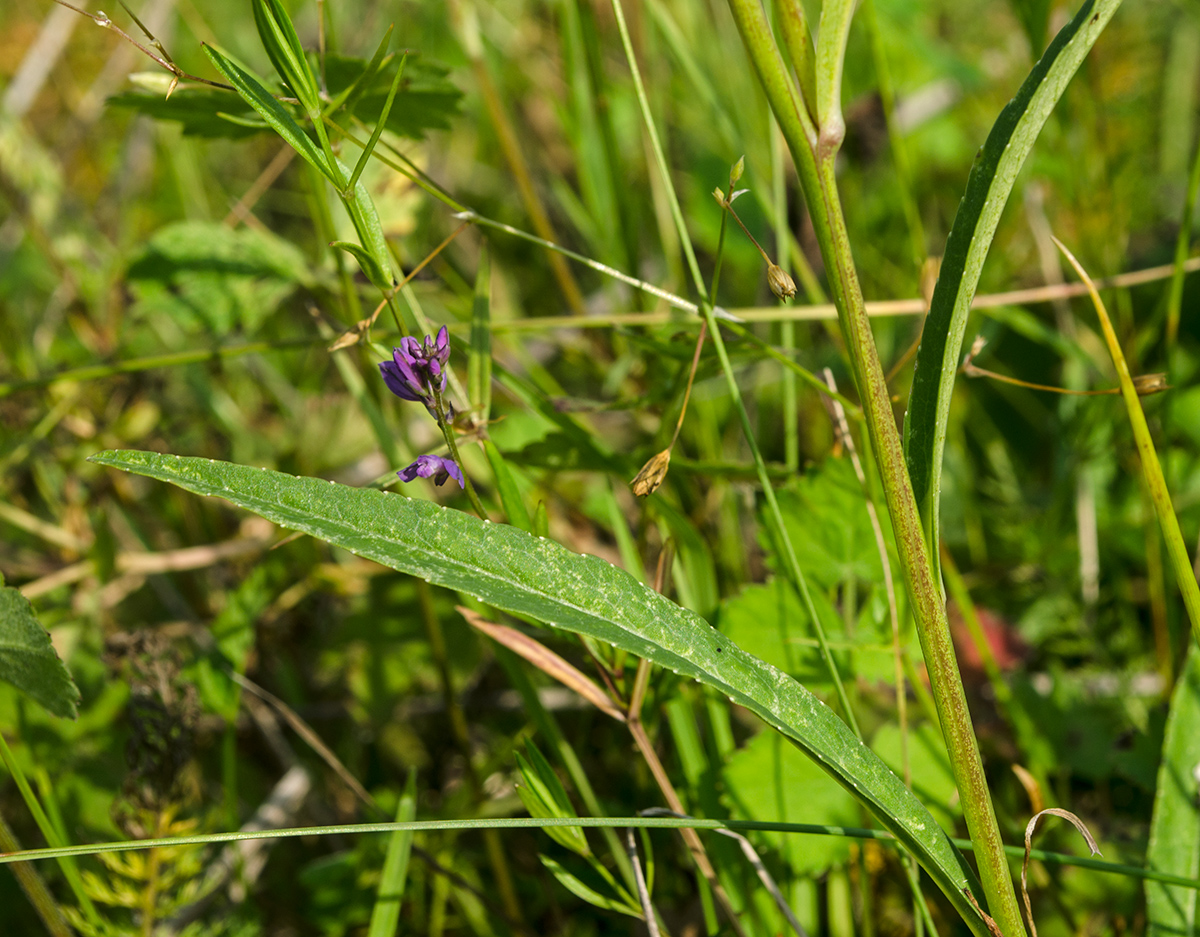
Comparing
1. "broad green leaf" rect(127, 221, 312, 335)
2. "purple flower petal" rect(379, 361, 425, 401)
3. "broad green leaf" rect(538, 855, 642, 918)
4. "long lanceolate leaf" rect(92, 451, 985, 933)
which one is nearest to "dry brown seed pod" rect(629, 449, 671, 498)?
"long lanceolate leaf" rect(92, 451, 985, 933)

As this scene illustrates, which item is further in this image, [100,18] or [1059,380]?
[1059,380]

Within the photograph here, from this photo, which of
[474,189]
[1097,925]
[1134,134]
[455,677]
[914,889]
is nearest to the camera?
[914,889]

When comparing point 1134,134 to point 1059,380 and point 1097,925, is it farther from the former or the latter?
point 1097,925

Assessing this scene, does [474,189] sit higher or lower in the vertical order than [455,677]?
higher

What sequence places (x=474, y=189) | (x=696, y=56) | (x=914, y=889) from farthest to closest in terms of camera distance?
(x=474, y=189) < (x=696, y=56) < (x=914, y=889)

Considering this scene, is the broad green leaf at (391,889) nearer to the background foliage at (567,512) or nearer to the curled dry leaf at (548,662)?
the background foliage at (567,512)

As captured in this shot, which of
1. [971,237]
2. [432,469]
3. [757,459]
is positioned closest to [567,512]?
[757,459]

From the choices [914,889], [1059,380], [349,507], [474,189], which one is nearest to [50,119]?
[474,189]

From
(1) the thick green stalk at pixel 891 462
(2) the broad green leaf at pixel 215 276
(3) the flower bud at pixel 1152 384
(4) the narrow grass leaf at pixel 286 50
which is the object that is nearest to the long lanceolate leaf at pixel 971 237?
(1) the thick green stalk at pixel 891 462

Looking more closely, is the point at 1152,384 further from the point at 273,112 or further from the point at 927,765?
the point at 273,112
